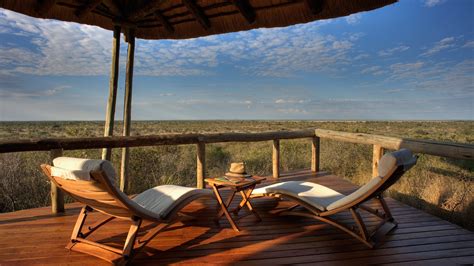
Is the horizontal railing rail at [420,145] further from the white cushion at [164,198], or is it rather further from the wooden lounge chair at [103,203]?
the wooden lounge chair at [103,203]

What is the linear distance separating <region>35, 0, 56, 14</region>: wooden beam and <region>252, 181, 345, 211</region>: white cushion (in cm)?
341

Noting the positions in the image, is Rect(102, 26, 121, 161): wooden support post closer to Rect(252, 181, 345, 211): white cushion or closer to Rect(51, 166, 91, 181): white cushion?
Rect(51, 166, 91, 181): white cushion

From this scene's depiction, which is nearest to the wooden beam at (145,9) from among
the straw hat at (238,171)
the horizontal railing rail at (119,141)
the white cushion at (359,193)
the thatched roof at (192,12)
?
the thatched roof at (192,12)

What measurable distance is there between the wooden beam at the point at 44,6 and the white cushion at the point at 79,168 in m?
2.42

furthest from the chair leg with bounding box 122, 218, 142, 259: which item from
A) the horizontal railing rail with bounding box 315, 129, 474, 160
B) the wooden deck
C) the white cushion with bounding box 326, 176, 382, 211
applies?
the horizontal railing rail with bounding box 315, 129, 474, 160

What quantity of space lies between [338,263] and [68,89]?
27.0 metres

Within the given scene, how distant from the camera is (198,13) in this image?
4.65 m

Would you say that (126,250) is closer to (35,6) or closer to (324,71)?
(35,6)

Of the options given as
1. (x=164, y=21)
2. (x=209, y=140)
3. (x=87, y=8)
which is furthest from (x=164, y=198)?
(x=164, y=21)

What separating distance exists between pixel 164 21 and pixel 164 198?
3172mm

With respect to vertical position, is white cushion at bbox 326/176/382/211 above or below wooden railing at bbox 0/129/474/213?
below

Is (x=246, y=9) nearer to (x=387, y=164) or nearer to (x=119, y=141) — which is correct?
(x=119, y=141)

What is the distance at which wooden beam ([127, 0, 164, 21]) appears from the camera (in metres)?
3.97

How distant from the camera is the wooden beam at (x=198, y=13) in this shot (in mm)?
4520
